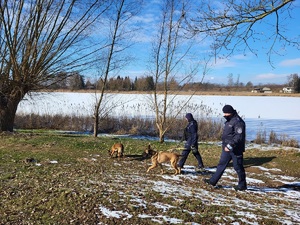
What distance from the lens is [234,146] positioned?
6.91m

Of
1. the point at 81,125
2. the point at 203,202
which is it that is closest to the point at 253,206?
the point at 203,202

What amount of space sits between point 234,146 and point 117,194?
300cm

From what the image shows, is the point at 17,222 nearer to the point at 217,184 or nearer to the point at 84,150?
the point at 217,184

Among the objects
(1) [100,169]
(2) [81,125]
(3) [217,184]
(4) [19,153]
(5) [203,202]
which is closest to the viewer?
(5) [203,202]

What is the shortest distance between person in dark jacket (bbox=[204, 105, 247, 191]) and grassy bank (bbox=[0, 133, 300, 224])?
33cm

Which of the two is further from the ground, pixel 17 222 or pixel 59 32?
A: pixel 59 32

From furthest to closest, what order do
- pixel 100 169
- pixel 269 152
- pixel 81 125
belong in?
1. pixel 81 125
2. pixel 269 152
3. pixel 100 169

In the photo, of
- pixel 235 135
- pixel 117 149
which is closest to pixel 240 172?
pixel 235 135

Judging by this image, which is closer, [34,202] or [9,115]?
[34,202]

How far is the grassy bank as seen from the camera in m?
4.83

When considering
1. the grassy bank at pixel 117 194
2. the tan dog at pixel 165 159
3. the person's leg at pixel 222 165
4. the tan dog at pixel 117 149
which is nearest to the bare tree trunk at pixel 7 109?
the grassy bank at pixel 117 194

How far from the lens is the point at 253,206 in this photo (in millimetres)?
5684

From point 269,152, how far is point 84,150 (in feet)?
24.8

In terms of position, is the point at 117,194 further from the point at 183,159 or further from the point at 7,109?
the point at 7,109
